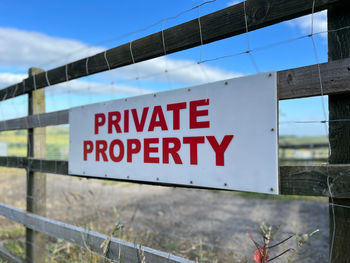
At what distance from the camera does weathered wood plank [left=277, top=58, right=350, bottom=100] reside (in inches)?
52.6

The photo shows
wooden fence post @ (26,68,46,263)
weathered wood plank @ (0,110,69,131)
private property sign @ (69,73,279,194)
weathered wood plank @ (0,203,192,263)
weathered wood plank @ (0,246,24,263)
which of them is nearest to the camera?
private property sign @ (69,73,279,194)

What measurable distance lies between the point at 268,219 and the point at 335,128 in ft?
14.8

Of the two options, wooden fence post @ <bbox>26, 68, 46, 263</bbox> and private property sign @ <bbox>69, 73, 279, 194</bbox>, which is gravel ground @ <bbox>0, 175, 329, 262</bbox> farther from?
private property sign @ <bbox>69, 73, 279, 194</bbox>

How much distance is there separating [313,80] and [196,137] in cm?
68

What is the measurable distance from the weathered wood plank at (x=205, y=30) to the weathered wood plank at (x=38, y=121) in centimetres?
40

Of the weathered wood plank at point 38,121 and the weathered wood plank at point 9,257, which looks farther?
the weathered wood plank at point 9,257

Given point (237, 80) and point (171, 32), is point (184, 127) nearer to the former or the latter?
point (237, 80)

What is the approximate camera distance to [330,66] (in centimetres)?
138

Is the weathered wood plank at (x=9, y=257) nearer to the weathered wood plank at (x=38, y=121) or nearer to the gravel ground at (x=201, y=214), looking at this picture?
the gravel ground at (x=201, y=214)

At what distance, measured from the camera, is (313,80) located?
1422 mm

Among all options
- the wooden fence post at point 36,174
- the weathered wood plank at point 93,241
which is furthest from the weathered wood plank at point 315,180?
the wooden fence post at point 36,174

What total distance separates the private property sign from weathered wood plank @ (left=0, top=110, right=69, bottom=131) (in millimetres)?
590

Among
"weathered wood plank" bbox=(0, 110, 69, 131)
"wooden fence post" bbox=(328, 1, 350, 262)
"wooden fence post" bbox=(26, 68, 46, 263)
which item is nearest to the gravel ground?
"wooden fence post" bbox=(26, 68, 46, 263)

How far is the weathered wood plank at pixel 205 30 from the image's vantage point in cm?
152
